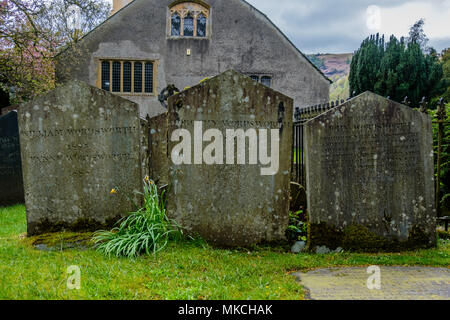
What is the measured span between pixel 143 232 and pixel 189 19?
18963 mm

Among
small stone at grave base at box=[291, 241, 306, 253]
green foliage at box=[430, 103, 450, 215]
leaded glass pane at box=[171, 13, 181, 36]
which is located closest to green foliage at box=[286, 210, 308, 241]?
small stone at grave base at box=[291, 241, 306, 253]

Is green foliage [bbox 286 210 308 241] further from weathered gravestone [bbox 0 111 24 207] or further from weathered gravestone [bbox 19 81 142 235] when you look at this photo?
weathered gravestone [bbox 0 111 24 207]

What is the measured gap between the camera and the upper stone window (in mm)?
21500

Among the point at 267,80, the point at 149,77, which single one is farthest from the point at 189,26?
the point at 267,80

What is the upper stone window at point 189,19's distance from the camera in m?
21.5

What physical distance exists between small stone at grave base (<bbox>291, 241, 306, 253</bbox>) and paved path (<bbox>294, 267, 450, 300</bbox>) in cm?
89

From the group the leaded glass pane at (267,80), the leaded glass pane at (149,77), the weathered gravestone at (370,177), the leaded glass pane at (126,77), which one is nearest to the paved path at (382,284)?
the weathered gravestone at (370,177)

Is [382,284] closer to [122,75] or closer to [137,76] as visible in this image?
[137,76]

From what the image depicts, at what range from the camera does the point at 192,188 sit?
531cm

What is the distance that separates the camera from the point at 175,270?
13.7ft

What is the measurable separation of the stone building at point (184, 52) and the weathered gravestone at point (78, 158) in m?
15.8

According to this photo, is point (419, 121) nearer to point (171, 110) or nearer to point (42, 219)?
point (171, 110)
